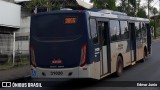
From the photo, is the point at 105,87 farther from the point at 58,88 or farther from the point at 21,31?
the point at 21,31

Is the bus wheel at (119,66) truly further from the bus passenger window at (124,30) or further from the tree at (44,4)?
the tree at (44,4)

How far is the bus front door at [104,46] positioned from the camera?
13.0 meters

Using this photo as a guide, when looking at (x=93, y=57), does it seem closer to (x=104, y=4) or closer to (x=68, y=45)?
(x=68, y=45)

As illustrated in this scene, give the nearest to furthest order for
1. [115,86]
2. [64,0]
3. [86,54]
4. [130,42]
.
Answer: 1. [86,54]
2. [115,86]
3. [130,42]
4. [64,0]

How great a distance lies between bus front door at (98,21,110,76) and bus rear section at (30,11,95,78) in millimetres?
1304

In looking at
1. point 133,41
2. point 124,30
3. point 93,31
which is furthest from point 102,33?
point 133,41

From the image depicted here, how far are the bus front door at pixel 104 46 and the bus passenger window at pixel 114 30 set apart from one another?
0.62m

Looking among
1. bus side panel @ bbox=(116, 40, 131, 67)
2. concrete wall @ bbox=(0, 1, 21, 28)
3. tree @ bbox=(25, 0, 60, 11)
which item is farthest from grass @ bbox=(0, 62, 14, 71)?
bus side panel @ bbox=(116, 40, 131, 67)

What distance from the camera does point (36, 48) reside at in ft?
40.3

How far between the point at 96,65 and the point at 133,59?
6527 mm

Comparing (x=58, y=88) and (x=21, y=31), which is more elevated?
(x=21, y=31)

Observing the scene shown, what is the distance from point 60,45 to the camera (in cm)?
1195

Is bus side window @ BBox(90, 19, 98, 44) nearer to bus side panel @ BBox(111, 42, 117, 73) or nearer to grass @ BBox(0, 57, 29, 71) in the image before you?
bus side panel @ BBox(111, 42, 117, 73)

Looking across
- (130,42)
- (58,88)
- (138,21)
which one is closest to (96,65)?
(58,88)
